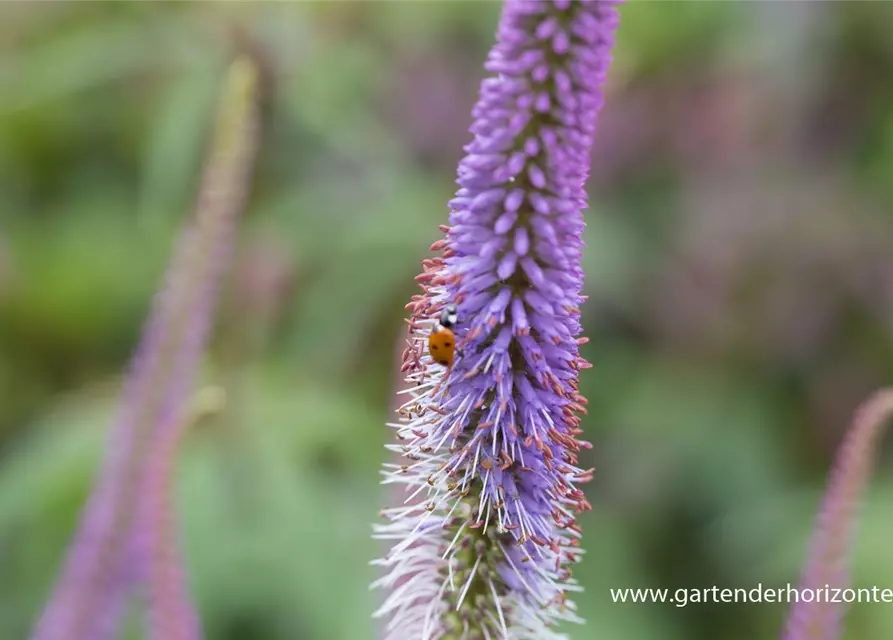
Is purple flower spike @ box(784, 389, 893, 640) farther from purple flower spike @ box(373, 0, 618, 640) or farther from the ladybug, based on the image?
the ladybug

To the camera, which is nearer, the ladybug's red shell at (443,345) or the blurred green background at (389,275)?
the ladybug's red shell at (443,345)

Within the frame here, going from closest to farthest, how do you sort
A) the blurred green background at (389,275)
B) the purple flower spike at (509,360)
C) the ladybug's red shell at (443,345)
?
1. the purple flower spike at (509,360)
2. the ladybug's red shell at (443,345)
3. the blurred green background at (389,275)

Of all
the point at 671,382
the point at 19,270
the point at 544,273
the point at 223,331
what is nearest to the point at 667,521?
the point at 671,382

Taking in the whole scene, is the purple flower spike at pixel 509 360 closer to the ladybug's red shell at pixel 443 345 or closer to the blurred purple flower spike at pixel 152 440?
the ladybug's red shell at pixel 443 345

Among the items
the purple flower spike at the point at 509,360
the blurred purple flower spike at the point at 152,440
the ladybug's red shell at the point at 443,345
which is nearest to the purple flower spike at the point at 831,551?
the purple flower spike at the point at 509,360

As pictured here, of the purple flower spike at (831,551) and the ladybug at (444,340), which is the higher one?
the ladybug at (444,340)

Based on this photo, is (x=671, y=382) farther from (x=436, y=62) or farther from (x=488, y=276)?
(x=488, y=276)

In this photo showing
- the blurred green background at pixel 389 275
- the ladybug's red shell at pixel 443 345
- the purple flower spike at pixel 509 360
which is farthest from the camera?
the blurred green background at pixel 389 275
